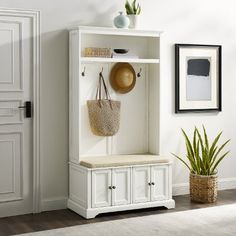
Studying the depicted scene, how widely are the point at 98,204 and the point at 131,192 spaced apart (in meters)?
0.37

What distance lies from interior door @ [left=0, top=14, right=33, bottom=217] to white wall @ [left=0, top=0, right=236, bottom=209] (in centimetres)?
15

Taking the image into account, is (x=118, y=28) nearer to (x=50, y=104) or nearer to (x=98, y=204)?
(x=50, y=104)

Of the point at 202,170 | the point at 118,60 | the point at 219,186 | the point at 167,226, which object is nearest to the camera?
the point at 167,226

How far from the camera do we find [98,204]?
5117 millimetres

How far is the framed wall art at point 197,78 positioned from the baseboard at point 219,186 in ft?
2.80

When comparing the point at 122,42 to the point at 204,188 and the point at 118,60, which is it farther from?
the point at 204,188

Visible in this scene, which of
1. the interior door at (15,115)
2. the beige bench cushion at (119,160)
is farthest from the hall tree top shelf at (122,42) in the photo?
the beige bench cushion at (119,160)

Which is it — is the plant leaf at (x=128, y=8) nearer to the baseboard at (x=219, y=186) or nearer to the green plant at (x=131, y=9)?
the green plant at (x=131, y=9)

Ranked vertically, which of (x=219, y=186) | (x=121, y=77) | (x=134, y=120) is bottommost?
(x=219, y=186)

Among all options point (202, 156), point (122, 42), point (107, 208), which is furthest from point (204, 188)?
point (122, 42)

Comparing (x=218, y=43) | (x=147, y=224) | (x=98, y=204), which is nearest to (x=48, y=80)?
(x=98, y=204)

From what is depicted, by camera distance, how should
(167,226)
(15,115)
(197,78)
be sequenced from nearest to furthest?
(167,226)
(15,115)
(197,78)

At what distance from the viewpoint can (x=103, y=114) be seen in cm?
543

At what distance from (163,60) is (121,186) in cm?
154
